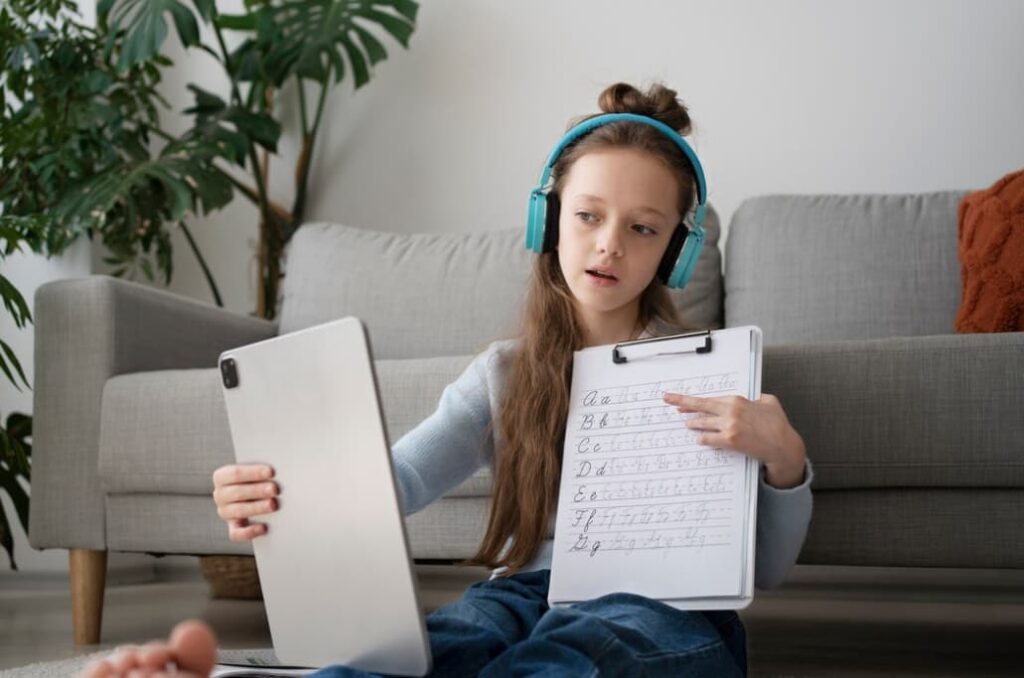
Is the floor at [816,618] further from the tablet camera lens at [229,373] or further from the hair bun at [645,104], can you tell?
the tablet camera lens at [229,373]

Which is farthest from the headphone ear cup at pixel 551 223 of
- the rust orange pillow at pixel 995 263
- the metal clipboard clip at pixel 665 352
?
the rust orange pillow at pixel 995 263

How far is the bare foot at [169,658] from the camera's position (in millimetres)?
708

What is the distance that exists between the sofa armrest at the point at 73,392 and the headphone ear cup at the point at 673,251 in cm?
111

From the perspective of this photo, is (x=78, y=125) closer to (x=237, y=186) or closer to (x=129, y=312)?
(x=237, y=186)

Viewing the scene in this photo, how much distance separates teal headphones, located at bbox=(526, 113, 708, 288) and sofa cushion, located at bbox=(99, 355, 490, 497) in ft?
1.57

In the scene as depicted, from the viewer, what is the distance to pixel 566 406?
1266 millimetres

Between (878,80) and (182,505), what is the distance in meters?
1.81

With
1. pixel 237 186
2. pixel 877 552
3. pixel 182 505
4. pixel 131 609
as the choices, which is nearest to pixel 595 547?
pixel 877 552

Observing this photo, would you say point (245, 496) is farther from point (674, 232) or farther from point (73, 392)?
point (73, 392)

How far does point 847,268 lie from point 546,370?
1197 mm

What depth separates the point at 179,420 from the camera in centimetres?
191

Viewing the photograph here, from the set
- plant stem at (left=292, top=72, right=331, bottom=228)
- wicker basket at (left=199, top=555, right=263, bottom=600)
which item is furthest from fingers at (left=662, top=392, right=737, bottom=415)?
plant stem at (left=292, top=72, right=331, bottom=228)

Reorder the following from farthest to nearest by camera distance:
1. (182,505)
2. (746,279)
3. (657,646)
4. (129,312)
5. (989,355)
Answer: (746,279) → (129,312) → (182,505) → (989,355) → (657,646)

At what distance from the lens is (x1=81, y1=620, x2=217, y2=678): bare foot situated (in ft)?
2.32
